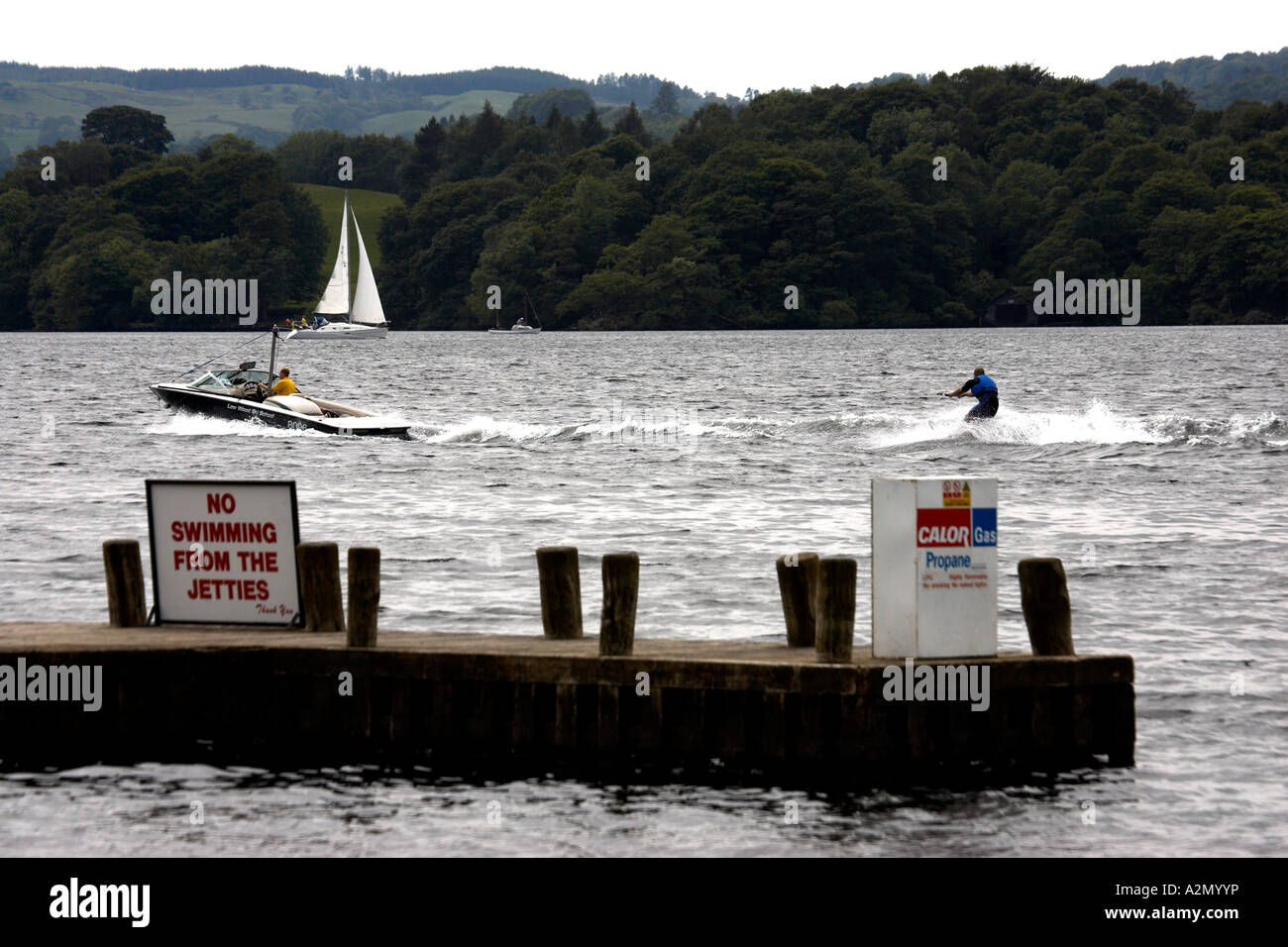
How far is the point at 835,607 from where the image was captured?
14391 mm

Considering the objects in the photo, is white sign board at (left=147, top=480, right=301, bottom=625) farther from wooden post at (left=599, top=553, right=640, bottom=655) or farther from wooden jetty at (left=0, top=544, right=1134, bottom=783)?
wooden post at (left=599, top=553, right=640, bottom=655)

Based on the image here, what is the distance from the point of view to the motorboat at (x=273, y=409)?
173ft

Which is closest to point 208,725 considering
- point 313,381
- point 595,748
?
point 595,748

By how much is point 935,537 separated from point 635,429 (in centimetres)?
4428

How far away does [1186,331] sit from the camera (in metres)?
168

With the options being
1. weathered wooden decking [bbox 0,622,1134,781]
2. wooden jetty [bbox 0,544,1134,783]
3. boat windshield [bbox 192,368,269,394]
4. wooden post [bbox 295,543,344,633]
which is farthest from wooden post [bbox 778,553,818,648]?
boat windshield [bbox 192,368,269,394]

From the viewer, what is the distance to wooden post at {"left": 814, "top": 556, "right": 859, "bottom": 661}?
47.0 feet

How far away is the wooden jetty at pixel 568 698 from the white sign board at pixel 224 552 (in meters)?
0.29

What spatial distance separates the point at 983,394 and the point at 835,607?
3803 cm

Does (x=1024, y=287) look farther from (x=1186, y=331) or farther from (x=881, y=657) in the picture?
(x=881, y=657)

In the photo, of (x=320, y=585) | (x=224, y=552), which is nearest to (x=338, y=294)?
(x=224, y=552)

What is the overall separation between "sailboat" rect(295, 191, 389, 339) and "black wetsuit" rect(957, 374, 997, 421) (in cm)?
5050
